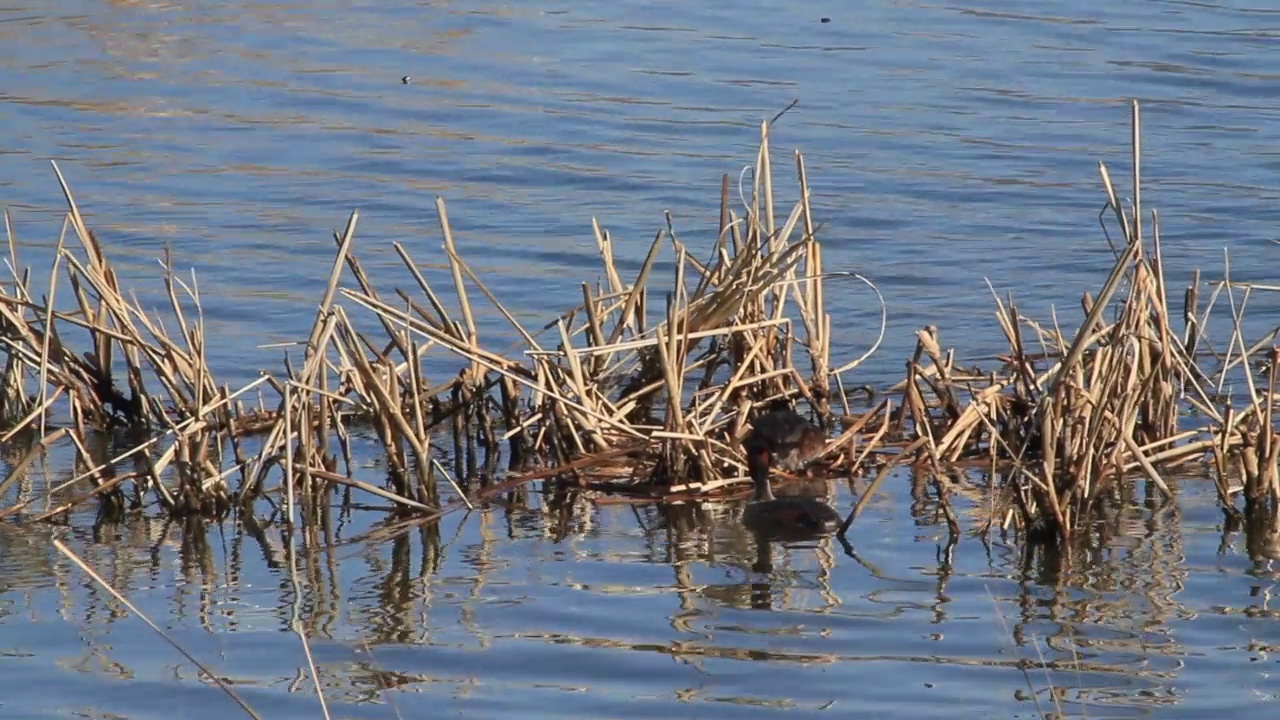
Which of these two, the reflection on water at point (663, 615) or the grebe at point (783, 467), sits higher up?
the grebe at point (783, 467)

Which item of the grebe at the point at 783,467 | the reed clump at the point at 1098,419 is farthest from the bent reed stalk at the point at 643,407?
the grebe at the point at 783,467

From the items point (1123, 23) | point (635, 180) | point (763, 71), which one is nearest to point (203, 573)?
point (635, 180)

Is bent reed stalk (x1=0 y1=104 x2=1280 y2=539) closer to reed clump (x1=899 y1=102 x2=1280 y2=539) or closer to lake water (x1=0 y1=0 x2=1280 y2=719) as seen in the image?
reed clump (x1=899 y1=102 x2=1280 y2=539)

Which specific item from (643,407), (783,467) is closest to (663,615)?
(783,467)

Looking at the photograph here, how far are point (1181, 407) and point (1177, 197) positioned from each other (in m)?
4.71

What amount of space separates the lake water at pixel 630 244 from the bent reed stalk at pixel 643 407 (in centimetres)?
19

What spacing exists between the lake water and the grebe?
121mm

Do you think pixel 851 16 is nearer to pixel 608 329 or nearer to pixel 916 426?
pixel 608 329

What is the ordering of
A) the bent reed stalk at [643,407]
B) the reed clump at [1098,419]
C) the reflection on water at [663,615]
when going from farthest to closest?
the bent reed stalk at [643,407] → the reed clump at [1098,419] → the reflection on water at [663,615]

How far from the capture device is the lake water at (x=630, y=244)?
4.82 meters

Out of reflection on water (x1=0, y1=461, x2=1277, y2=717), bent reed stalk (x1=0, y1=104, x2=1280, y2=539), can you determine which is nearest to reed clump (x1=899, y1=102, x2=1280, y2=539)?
bent reed stalk (x1=0, y1=104, x2=1280, y2=539)

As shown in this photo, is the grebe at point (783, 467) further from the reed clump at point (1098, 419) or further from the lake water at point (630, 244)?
the reed clump at point (1098, 419)

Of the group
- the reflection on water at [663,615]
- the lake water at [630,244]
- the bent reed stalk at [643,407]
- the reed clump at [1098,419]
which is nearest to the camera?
the reflection on water at [663,615]

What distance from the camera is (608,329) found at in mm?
8430
